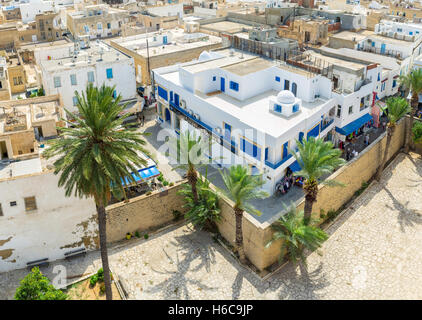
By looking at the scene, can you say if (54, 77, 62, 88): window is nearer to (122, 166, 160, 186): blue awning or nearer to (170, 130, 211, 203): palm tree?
(122, 166, 160, 186): blue awning

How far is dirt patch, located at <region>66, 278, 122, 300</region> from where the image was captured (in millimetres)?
25484

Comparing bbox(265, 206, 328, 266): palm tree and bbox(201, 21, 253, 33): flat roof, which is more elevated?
bbox(201, 21, 253, 33): flat roof

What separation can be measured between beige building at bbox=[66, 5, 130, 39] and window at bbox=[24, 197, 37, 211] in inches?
2176

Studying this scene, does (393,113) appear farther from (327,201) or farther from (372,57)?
(372,57)

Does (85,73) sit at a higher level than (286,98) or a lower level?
higher

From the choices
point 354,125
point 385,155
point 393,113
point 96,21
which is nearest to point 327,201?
point 385,155

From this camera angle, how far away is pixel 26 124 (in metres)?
29.5

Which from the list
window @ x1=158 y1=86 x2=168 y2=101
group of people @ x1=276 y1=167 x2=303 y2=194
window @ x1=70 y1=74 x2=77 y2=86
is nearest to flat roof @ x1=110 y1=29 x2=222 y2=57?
window @ x1=158 y1=86 x2=168 y2=101

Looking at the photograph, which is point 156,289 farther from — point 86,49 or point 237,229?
point 86,49

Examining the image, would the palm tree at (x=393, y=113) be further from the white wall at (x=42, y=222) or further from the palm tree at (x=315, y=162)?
the white wall at (x=42, y=222)

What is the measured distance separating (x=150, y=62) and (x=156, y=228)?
76.6ft

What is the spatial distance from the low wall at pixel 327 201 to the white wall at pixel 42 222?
31.7ft

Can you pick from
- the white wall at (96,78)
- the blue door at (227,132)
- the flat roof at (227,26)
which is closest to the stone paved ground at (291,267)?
the blue door at (227,132)

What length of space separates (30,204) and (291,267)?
17.8m
